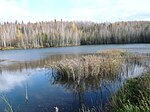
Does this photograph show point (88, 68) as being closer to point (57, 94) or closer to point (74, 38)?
point (57, 94)

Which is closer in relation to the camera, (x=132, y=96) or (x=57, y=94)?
(x=132, y=96)

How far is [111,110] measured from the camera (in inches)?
408

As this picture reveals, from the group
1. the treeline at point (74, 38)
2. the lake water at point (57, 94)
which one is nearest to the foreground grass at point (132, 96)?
the lake water at point (57, 94)

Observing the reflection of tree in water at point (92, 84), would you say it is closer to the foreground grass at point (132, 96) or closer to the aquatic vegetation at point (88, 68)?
the aquatic vegetation at point (88, 68)

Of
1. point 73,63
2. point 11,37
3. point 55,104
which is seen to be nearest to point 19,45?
point 11,37

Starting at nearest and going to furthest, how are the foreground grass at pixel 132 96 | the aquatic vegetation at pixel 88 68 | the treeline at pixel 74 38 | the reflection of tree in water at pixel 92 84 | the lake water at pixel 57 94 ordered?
the foreground grass at pixel 132 96, the lake water at pixel 57 94, the reflection of tree in water at pixel 92 84, the aquatic vegetation at pixel 88 68, the treeline at pixel 74 38

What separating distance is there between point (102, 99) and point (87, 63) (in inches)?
237

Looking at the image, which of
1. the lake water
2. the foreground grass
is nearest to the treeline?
the lake water

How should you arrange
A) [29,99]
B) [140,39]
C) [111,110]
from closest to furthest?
1. [111,110]
2. [29,99]
3. [140,39]

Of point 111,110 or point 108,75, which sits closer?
point 111,110

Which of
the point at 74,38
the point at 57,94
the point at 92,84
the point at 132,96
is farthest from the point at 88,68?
the point at 74,38

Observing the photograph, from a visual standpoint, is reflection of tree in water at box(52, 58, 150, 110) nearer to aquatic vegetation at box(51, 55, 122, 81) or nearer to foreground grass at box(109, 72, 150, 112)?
aquatic vegetation at box(51, 55, 122, 81)

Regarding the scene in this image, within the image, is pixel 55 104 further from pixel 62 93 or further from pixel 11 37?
pixel 11 37

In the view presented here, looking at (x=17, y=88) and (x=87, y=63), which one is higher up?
(x=87, y=63)
